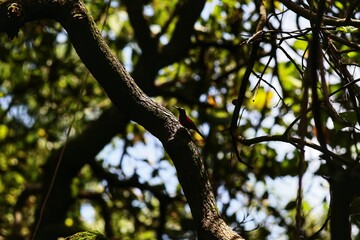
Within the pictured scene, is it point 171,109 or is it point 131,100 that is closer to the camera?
point 131,100

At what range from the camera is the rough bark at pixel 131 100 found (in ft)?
6.41

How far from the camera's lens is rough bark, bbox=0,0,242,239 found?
1.95m

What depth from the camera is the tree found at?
205 cm

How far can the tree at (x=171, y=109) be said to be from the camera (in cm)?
205

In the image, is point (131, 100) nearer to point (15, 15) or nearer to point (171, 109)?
point (15, 15)

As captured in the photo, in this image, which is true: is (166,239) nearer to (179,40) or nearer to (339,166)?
(179,40)

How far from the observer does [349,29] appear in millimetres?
2246

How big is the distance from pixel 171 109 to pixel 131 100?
2.96 meters

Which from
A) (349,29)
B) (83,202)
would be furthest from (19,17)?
(83,202)

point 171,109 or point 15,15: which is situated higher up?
point 171,109

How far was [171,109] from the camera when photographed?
4.99 m

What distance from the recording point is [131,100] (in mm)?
2037

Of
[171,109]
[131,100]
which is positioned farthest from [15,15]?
[171,109]

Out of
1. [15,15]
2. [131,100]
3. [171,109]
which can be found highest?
[171,109]
